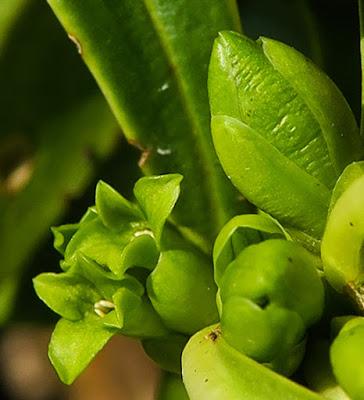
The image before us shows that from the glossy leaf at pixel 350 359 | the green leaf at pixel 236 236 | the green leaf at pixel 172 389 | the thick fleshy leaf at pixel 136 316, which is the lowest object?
the green leaf at pixel 172 389

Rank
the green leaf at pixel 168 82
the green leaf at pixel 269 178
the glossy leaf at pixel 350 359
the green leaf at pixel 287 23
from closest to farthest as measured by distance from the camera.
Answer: the glossy leaf at pixel 350 359, the green leaf at pixel 269 178, the green leaf at pixel 168 82, the green leaf at pixel 287 23

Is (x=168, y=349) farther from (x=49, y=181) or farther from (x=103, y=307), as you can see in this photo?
(x=49, y=181)

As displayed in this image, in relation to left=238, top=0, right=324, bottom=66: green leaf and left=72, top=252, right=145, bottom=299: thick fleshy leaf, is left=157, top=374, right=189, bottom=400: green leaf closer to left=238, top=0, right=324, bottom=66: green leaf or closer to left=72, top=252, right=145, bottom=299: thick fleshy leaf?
left=72, top=252, right=145, bottom=299: thick fleshy leaf

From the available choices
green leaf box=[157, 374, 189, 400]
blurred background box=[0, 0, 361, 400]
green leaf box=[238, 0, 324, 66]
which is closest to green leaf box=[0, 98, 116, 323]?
blurred background box=[0, 0, 361, 400]

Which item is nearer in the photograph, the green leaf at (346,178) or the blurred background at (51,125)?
the green leaf at (346,178)

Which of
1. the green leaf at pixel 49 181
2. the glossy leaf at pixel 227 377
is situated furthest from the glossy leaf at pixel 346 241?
the green leaf at pixel 49 181

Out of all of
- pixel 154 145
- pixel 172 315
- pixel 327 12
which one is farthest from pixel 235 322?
pixel 327 12

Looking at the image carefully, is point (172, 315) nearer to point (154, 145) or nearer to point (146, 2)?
point (154, 145)

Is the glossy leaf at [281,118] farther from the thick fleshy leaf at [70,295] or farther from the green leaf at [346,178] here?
the thick fleshy leaf at [70,295]
